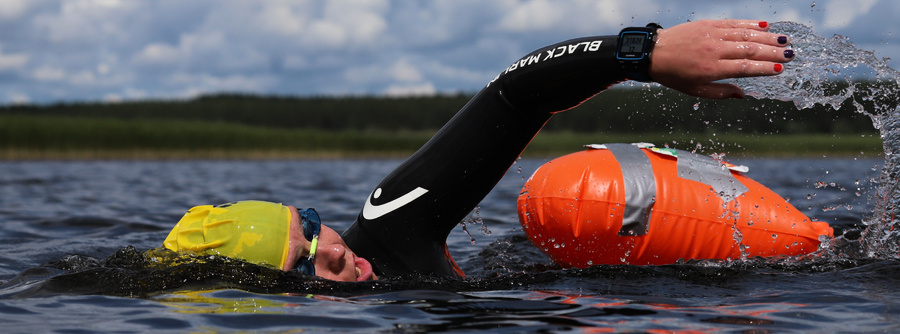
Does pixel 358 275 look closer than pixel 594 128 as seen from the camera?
Yes

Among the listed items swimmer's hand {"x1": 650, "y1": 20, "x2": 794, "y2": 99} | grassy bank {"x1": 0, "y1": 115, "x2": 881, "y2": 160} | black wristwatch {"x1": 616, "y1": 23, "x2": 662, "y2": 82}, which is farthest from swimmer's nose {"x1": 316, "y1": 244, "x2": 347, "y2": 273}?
grassy bank {"x1": 0, "y1": 115, "x2": 881, "y2": 160}

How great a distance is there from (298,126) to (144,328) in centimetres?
8094

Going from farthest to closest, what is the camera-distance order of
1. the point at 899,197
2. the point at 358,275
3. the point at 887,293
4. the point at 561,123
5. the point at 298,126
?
the point at 298,126 → the point at 561,123 → the point at 899,197 → the point at 358,275 → the point at 887,293

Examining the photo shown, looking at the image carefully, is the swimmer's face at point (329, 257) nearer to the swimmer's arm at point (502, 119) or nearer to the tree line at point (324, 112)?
the swimmer's arm at point (502, 119)

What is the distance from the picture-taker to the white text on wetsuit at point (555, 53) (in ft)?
10.4

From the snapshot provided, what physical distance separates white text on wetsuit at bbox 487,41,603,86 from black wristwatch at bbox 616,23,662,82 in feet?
0.45

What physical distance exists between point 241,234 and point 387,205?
683 mm

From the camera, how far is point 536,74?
10.8 feet

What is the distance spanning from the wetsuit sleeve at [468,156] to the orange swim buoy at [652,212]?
0.63 metres

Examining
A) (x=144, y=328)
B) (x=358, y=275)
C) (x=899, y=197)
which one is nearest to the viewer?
(x=144, y=328)

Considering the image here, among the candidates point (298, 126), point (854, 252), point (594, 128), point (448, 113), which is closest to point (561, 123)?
point (594, 128)

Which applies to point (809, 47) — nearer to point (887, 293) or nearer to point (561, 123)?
point (887, 293)

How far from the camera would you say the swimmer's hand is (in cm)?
264

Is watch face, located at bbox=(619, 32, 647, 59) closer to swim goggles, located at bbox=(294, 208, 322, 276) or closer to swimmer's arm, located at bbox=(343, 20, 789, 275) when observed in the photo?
swimmer's arm, located at bbox=(343, 20, 789, 275)
